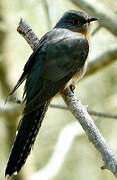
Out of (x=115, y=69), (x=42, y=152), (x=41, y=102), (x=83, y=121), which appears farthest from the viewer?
(x=42, y=152)

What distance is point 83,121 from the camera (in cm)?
510

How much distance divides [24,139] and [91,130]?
80cm

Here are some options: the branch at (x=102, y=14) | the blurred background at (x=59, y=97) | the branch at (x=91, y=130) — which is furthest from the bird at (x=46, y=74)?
the blurred background at (x=59, y=97)

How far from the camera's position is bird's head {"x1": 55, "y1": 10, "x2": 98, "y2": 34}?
6668 millimetres

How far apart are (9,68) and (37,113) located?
12.0 feet

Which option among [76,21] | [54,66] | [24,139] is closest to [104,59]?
[76,21]

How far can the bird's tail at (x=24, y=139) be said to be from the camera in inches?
215

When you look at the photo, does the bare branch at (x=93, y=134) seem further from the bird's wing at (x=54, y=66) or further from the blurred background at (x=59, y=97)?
the blurred background at (x=59, y=97)

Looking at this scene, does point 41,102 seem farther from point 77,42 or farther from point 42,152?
point 42,152

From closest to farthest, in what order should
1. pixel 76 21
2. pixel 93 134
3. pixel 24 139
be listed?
1. pixel 93 134
2. pixel 24 139
3. pixel 76 21

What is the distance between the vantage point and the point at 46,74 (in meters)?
5.95

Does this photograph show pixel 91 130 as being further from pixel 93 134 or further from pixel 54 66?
pixel 54 66

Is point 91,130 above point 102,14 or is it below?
above

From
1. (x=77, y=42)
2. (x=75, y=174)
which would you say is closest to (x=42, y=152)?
(x=75, y=174)
